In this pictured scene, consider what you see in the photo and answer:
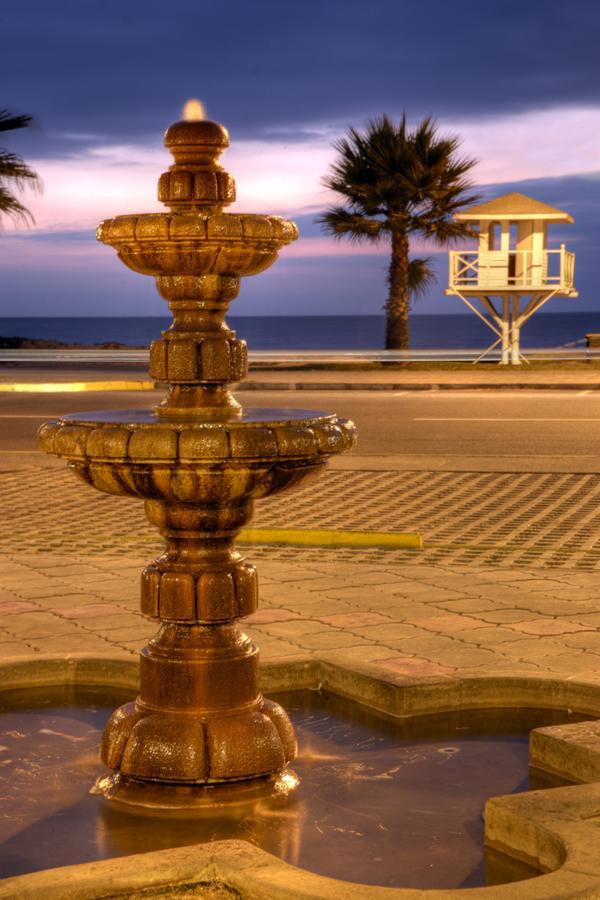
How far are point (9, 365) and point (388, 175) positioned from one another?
11575 millimetres

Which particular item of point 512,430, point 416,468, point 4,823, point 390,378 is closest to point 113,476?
point 4,823

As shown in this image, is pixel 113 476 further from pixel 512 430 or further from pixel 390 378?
pixel 390 378

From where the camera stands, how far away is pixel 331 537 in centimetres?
916

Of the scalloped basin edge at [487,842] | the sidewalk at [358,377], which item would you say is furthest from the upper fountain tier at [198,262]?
the sidewalk at [358,377]

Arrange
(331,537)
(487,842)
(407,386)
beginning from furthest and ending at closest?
(407,386) < (331,537) < (487,842)

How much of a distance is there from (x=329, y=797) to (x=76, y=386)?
22.6 m

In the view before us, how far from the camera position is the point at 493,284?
34750 mm

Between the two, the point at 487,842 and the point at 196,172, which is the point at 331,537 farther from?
the point at 487,842

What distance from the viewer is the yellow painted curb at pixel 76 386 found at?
26.3 meters

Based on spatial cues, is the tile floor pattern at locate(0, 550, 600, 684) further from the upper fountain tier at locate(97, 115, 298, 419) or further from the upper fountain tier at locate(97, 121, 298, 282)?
the upper fountain tier at locate(97, 121, 298, 282)

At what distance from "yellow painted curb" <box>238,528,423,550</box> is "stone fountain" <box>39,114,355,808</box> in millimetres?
4353

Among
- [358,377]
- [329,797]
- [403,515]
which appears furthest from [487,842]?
[358,377]

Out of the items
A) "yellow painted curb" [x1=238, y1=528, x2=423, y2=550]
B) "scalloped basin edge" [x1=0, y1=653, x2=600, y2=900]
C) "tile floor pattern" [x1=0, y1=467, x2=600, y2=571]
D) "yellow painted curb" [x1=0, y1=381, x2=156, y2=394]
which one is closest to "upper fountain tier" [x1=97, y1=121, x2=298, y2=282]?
"scalloped basin edge" [x1=0, y1=653, x2=600, y2=900]

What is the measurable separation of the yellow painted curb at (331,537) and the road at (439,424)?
4.10m
